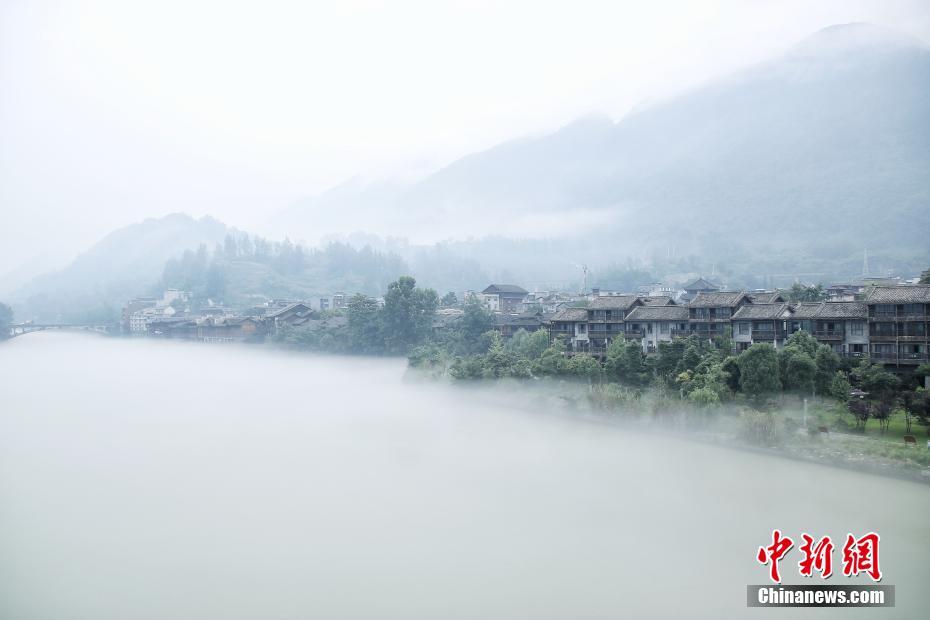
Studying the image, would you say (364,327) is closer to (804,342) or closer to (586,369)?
(586,369)

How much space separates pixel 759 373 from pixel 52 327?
32.9 meters

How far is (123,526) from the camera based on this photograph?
6.11 m

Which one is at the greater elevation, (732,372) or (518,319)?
(518,319)

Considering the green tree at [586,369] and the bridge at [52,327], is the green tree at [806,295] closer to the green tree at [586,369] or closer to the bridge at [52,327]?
the green tree at [586,369]

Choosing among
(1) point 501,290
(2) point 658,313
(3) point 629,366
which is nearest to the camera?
(3) point 629,366

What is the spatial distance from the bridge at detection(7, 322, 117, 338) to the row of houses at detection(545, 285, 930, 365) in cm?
2697

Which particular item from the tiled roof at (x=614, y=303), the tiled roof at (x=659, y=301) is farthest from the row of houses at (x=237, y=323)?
the tiled roof at (x=659, y=301)

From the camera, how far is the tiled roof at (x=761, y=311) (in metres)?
10.1

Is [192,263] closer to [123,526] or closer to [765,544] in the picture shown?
[123,526]

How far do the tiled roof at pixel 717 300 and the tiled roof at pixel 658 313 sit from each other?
0.24 meters

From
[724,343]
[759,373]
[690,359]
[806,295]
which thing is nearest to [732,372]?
[759,373]

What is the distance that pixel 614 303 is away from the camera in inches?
475

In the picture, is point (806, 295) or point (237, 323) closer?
point (806, 295)

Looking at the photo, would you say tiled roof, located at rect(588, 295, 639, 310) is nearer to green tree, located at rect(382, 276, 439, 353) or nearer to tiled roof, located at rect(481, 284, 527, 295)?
green tree, located at rect(382, 276, 439, 353)
